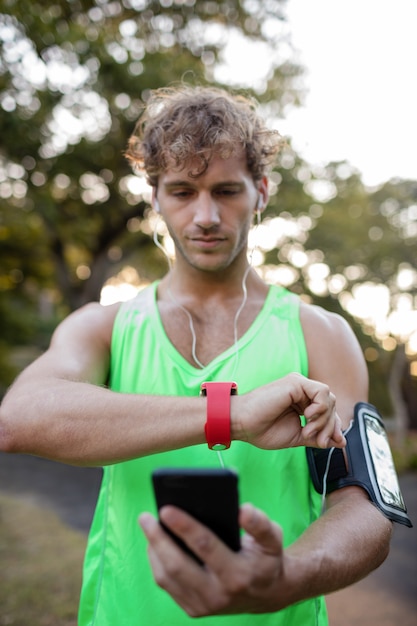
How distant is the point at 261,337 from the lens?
1.85 meters

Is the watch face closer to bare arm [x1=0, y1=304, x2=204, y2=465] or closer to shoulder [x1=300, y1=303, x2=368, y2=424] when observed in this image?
shoulder [x1=300, y1=303, x2=368, y2=424]

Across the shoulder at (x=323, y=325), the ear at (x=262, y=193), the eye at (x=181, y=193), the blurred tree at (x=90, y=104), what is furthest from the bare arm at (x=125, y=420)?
the blurred tree at (x=90, y=104)

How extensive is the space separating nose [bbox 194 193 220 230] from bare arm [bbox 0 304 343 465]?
0.66 meters

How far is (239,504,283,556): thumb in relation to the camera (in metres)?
0.86

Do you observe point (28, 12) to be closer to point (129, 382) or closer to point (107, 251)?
point (129, 382)

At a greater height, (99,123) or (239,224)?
(99,123)

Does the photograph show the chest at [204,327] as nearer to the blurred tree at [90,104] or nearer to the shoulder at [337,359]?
the shoulder at [337,359]

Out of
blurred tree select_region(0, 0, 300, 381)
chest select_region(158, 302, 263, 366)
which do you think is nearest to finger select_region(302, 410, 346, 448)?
chest select_region(158, 302, 263, 366)

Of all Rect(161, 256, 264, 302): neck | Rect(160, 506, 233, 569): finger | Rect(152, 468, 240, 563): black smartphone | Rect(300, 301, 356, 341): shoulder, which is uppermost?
Rect(161, 256, 264, 302): neck

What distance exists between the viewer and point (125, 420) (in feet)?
4.43

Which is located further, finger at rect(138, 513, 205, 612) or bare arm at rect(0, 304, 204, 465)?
bare arm at rect(0, 304, 204, 465)

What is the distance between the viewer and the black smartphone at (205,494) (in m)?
0.84

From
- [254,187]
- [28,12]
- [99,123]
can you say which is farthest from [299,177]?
[254,187]

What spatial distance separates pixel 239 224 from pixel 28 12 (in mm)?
4398
